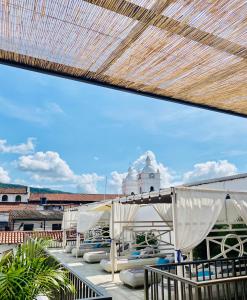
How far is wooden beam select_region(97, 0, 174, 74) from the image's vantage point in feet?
5.62

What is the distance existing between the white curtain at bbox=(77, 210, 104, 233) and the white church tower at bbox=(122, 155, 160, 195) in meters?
26.8

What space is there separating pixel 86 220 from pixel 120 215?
303 centimetres

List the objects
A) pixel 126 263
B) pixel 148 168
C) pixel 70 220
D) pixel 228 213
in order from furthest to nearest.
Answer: pixel 148 168 < pixel 70 220 < pixel 126 263 < pixel 228 213

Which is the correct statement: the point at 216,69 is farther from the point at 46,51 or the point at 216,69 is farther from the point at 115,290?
the point at 115,290

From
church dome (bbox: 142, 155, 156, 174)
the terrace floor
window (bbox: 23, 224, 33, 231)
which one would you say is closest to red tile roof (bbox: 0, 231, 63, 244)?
the terrace floor

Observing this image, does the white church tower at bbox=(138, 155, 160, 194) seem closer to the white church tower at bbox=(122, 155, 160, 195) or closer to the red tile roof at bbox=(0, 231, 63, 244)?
the white church tower at bbox=(122, 155, 160, 195)

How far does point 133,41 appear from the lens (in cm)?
202

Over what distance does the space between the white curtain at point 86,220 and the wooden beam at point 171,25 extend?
9.81 meters

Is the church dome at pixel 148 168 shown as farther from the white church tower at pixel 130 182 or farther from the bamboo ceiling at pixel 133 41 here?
the bamboo ceiling at pixel 133 41

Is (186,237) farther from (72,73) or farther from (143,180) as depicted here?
(143,180)

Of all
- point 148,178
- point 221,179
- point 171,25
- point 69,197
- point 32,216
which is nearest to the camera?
point 171,25

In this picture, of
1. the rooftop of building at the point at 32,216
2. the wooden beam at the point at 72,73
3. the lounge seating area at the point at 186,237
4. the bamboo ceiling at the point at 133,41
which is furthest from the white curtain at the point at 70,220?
the bamboo ceiling at the point at 133,41

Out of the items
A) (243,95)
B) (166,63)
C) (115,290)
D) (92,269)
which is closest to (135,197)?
(115,290)

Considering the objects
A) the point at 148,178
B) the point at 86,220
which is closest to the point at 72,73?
the point at 86,220
